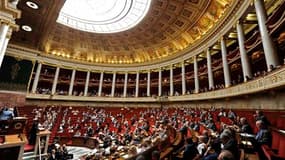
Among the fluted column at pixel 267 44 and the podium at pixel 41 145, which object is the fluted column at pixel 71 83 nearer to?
the podium at pixel 41 145

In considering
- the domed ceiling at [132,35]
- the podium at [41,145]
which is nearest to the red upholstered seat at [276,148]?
the podium at [41,145]

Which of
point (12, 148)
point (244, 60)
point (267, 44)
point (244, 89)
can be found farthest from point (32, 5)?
point (244, 60)

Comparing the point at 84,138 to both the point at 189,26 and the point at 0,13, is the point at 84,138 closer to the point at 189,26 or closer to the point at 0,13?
the point at 0,13

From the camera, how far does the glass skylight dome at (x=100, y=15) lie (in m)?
19.0

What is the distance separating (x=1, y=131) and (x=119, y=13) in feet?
61.2

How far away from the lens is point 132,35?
2127 centimetres

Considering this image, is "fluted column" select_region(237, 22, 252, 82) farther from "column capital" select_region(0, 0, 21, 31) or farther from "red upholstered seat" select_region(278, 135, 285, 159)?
"column capital" select_region(0, 0, 21, 31)

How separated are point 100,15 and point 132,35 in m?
5.51

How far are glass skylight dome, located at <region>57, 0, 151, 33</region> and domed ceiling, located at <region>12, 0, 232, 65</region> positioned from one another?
0.82 meters

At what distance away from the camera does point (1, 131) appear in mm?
4793

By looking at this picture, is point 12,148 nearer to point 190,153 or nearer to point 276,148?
point 190,153

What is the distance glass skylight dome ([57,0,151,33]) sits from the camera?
18969 mm

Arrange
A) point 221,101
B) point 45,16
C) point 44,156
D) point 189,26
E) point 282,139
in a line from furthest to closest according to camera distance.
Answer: point 189,26, point 221,101, point 45,16, point 44,156, point 282,139

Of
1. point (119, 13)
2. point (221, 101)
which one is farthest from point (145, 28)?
point (221, 101)
